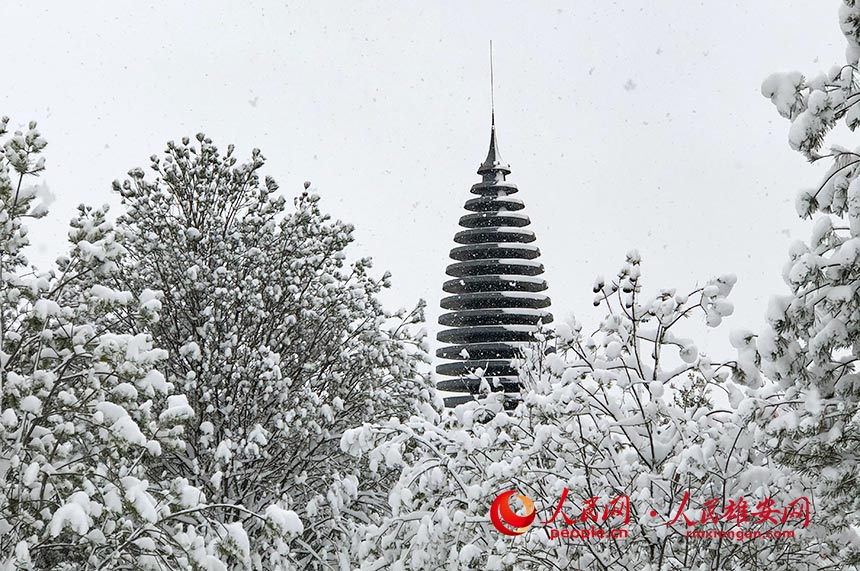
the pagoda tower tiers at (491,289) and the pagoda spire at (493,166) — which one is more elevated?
the pagoda spire at (493,166)

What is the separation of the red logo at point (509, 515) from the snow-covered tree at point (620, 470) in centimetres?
8

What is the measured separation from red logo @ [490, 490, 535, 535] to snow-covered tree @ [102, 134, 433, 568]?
186 inches

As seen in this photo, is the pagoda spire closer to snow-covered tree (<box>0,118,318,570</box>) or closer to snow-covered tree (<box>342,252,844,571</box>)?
snow-covered tree (<box>342,252,844,571</box>)

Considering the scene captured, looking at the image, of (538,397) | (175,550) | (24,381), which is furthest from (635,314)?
(24,381)

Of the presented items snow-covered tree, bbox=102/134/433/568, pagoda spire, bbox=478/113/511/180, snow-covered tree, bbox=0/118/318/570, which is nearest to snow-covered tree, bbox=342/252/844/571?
snow-covered tree, bbox=0/118/318/570

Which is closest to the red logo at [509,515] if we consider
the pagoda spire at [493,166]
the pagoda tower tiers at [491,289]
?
the pagoda tower tiers at [491,289]

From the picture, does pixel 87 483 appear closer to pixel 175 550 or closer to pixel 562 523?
pixel 175 550

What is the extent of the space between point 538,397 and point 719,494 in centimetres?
168

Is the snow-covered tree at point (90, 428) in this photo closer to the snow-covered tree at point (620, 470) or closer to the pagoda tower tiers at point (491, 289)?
the snow-covered tree at point (620, 470)

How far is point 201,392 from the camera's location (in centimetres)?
1353

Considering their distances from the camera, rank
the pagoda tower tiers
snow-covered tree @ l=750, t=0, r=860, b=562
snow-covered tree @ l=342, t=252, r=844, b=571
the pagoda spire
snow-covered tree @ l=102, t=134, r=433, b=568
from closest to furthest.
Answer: snow-covered tree @ l=750, t=0, r=860, b=562
snow-covered tree @ l=342, t=252, r=844, b=571
snow-covered tree @ l=102, t=134, r=433, b=568
the pagoda tower tiers
the pagoda spire

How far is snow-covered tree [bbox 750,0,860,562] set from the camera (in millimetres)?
6340

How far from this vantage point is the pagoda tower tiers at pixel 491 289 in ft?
113

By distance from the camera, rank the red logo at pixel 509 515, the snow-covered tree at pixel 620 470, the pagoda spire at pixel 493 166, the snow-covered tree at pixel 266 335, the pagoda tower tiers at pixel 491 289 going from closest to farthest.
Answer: the snow-covered tree at pixel 620 470, the red logo at pixel 509 515, the snow-covered tree at pixel 266 335, the pagoda tower tiers at pixel 491 289, the pagoda spire at pixel 493 166
